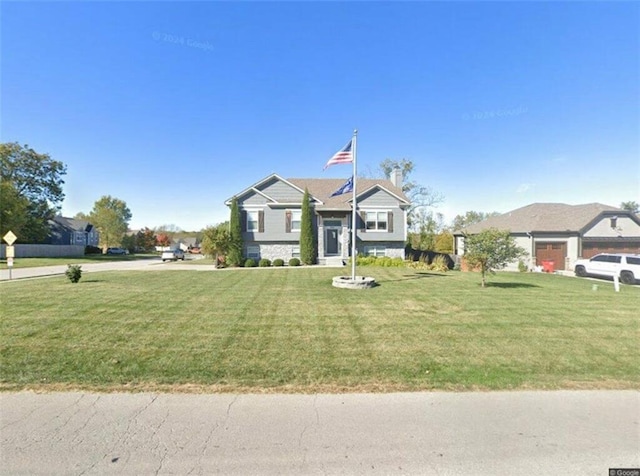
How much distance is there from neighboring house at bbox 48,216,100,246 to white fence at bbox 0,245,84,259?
30.6 feet

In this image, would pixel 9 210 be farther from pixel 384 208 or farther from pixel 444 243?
pixel 444 243


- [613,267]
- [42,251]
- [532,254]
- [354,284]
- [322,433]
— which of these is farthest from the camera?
[42,251]

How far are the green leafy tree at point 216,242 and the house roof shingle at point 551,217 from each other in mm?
17608

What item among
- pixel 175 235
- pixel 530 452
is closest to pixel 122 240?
pixel 175 235

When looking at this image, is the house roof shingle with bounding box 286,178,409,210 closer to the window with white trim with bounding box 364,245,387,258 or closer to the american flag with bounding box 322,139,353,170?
the window with white trim with bounding box 364,245,387,258

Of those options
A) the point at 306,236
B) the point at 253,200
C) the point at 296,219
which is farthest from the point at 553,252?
the point at 253,200

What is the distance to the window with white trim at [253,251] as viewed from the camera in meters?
22.5

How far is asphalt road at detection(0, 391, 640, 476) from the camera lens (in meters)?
2.55

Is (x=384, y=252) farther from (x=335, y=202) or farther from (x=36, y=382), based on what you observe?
(x=36, y=382)

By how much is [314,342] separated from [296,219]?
17674 mm

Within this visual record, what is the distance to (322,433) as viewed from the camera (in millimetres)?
2973

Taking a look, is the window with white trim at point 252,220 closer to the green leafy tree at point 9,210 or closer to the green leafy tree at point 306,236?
the green leafy tree at point 306,236

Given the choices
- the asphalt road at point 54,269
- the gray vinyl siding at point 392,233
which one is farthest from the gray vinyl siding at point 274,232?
the gray vinyl siding at point 392,233

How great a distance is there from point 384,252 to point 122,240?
188ft
